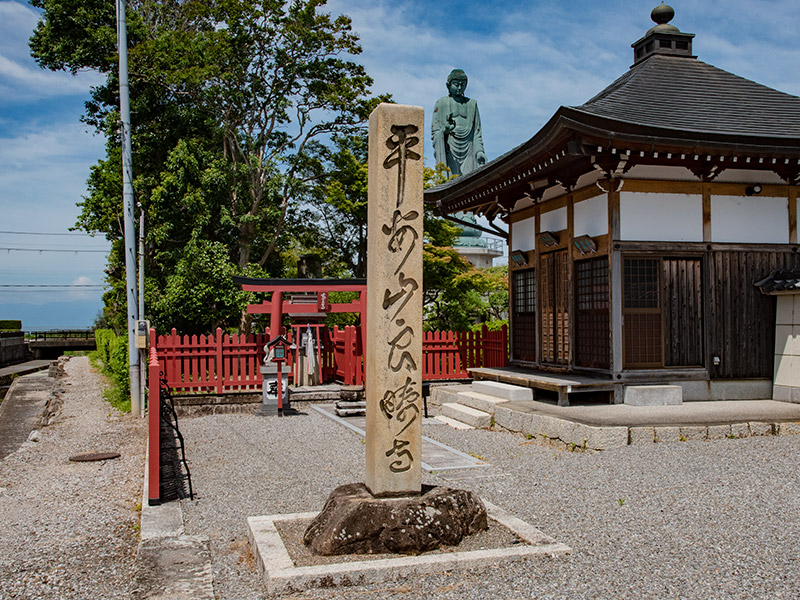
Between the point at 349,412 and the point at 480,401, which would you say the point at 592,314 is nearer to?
the point at 480,401

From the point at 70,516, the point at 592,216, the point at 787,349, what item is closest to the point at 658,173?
the point at 592,216

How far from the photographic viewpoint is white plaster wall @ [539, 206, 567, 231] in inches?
455

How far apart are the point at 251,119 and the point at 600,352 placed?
15.9 meters

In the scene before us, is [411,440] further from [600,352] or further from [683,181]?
[683,181]

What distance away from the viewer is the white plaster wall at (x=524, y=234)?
41.7ft

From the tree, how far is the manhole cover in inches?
440

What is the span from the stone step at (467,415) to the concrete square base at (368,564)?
5681 millimetres

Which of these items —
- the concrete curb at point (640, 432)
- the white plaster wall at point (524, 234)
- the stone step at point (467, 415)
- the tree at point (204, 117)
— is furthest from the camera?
the tree at point (204, 117)

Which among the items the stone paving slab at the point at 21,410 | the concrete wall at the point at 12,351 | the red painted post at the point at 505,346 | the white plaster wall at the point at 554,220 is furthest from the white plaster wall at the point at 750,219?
the concrete wall at the point at 12,351

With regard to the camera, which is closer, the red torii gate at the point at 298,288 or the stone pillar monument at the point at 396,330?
the stone pillar monument at the point at 396,330

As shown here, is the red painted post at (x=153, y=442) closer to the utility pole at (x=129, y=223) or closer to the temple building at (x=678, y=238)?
the temple building at (x=678, y=238)

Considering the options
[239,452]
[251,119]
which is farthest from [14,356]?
[239,452]

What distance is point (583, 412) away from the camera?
9.22m

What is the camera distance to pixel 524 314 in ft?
43.1
